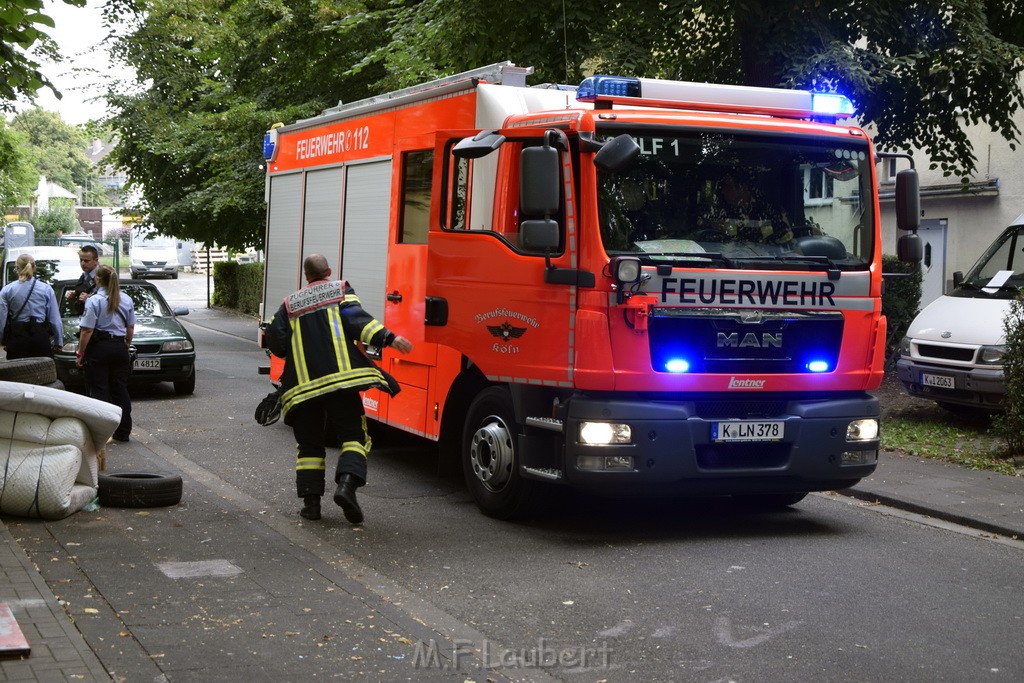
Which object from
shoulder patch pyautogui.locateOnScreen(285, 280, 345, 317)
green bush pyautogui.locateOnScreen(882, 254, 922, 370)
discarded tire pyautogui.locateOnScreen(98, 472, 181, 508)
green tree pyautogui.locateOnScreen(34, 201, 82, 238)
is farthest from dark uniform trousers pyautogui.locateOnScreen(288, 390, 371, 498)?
green tree pyautogui.locateOnScreen(34, 201, 82, 238)

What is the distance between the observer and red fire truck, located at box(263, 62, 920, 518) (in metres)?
7.75

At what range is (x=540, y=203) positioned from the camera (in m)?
7.54

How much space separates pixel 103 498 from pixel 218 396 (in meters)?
7.60

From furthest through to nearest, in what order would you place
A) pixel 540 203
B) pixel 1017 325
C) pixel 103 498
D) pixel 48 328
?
pixel 48 328, pixel 1017 325, pixel 103 498, pixel 540 203

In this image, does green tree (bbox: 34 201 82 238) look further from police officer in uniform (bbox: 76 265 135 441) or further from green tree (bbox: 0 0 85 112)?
green tree (bbox: 0 0 85 112)

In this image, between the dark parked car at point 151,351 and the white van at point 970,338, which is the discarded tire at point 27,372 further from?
the white van at point 970,338

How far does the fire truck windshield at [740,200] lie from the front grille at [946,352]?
4.72m

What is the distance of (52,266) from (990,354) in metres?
15.4

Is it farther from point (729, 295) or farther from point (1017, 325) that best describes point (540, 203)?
point (1017, 325)

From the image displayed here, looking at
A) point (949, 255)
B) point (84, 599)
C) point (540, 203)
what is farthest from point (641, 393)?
point (949, 255)

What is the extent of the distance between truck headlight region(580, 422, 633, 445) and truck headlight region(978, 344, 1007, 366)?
5.86 metres

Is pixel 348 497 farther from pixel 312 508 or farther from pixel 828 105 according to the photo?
pixel 828 105

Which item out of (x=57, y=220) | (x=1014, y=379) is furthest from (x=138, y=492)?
(x=57, y=220)

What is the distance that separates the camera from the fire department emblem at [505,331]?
322 inches
